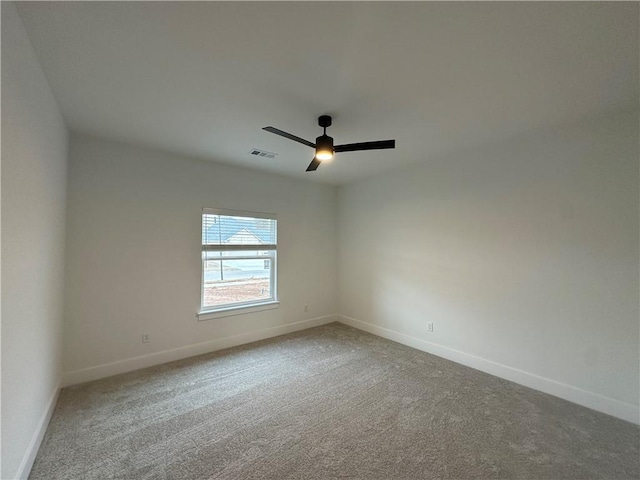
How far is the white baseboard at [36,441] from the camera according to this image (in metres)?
1.61

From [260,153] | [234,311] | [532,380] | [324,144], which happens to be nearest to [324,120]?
[324,144]

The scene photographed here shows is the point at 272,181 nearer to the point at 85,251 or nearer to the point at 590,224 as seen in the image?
the point at 85,251

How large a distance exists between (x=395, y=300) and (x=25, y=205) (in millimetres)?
4011

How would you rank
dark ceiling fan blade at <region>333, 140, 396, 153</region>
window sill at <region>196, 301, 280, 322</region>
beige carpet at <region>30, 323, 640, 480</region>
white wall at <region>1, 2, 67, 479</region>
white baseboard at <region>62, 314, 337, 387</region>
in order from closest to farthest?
white wall at <region>1, 2, 67, 479</region> → beige carpet at <region>30, 323, 640, 480</region> → dark ceiling fan blade at <region>333, 140, 396, 153</region> → white baseboard at <region>62, 314, 337, 387</region> → window sill at <region>196, 301, 280, 322</region>

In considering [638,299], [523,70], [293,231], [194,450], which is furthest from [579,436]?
[293,231]

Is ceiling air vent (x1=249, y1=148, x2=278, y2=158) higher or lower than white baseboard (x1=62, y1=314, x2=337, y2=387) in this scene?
higher

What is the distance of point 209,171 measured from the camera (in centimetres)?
372

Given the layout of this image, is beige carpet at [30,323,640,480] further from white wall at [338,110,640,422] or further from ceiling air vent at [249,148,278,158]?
ceiling air vent at [249,148,278,158]

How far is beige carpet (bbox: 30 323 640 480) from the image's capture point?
176 centimetres

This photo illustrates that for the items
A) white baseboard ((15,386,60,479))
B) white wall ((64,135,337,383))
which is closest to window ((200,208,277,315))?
white wall ((64,135,337,383))

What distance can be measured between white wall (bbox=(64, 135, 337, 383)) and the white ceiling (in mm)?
540

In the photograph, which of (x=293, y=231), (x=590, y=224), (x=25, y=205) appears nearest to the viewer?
(x=25, y=205)

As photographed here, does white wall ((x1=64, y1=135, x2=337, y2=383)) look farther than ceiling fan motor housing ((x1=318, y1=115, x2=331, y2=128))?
Yes

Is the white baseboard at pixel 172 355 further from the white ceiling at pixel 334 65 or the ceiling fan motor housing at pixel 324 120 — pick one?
the ceiling fan motor housing at pixel 324 120
